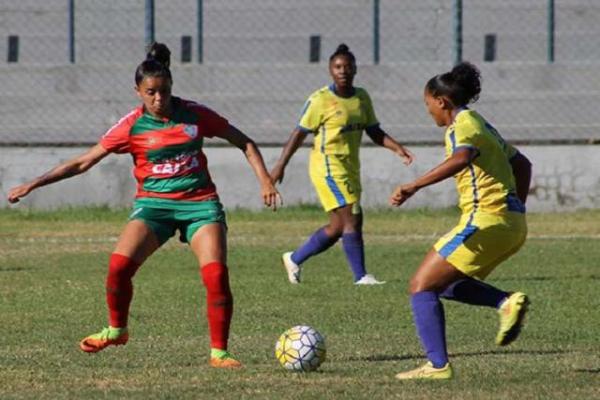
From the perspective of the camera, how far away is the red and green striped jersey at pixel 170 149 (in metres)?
8.42

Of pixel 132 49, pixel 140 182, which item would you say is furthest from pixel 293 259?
pixel 132 49

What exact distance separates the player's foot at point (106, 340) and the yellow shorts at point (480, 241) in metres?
2.01

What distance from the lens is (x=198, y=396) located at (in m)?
7.15

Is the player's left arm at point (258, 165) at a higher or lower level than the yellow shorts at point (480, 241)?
higher

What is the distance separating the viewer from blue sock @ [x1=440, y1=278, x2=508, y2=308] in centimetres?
796

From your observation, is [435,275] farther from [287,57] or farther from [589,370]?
[287,57]

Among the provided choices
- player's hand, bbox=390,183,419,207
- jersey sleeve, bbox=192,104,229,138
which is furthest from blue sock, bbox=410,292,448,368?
jersey sleeve, bbox=192,104,229,138

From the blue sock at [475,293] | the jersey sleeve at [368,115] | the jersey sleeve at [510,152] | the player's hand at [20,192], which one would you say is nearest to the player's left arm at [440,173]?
the jersey sleeve at [510,152]

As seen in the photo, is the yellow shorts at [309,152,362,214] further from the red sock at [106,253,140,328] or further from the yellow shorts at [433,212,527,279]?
the yellow shorts at [433,212,527,279]

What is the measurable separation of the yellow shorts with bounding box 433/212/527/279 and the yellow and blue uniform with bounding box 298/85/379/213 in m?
5.58

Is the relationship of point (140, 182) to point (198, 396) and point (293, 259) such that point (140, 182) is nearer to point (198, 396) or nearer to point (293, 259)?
point (198, 396)

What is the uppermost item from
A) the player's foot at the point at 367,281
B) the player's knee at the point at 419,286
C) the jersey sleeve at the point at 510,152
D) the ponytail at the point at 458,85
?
the ponytail at the point at 458,85

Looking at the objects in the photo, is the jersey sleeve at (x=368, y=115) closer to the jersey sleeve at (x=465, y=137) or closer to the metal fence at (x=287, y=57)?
the jersey sleeve at (x=465, y=137)

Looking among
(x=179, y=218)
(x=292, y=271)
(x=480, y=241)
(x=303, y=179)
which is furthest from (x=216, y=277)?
(x=303, y=179)
